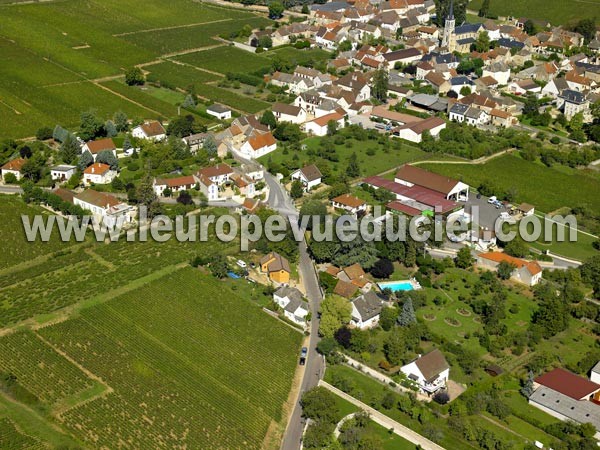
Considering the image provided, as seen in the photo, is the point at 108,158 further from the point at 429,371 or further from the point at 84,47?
the point at 84,47

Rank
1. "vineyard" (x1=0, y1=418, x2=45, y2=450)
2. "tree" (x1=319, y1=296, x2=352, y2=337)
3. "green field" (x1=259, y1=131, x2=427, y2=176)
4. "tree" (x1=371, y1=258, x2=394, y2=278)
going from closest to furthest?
"vineyard" (x1=0, y1=418, x2=45, y2=450) → "tree" (x1=319, y1=296, x2=352, y2=337) → "tree" (x1=371, y1=258, x2=394, y2=278) → "green field" (x1=259, y1=131, x2=427, y2=176)

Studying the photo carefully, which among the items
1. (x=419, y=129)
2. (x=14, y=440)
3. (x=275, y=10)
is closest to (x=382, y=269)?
(x=14, y=440)

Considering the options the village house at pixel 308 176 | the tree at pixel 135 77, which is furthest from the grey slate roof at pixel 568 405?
the tree at pixel 135 77

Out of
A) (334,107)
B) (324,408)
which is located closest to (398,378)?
(324,408)

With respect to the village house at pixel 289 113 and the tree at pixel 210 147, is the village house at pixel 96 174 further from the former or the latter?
the village house at pixel 289 113

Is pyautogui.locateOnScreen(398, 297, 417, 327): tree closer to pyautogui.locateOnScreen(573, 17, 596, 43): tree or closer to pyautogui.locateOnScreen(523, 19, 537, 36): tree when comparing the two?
pyautogui.locateOnScreen(573, 17, 596, 43): tree

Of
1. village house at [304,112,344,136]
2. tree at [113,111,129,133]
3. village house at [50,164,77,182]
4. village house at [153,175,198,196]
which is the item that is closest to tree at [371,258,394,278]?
village house at [153,175,198,196]
